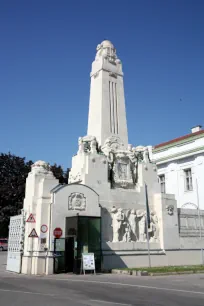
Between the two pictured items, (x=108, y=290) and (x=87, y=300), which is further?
(x=108, y=290)

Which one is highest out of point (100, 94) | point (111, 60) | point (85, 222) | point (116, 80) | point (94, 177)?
point (111, 60)

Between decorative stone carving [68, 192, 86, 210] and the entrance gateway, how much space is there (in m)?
0.82

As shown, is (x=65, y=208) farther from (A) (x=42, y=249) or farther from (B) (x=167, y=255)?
(B) (x=167, y=255)

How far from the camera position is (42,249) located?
17328mm

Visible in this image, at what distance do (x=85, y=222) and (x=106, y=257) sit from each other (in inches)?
111

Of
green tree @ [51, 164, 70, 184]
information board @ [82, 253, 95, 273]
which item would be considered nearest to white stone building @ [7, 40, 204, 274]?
information board @ [82, 253, 95, 273]

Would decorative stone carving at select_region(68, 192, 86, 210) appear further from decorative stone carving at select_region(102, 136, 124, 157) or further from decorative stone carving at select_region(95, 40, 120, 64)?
decorative stone carving at select_region(95, 40, 120, 64)

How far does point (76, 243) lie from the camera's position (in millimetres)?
17000

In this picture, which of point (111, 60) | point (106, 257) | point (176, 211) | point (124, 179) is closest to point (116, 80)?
point (111, 60)

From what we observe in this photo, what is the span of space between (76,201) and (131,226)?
4.31 m

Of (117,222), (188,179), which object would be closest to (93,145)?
(117,222)

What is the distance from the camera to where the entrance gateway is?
17188 millimetres

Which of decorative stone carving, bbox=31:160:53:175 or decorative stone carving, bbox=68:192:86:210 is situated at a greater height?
decorative stone carving, bbox=31:160:53:175

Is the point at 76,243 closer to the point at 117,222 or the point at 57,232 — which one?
the point at 57,232
